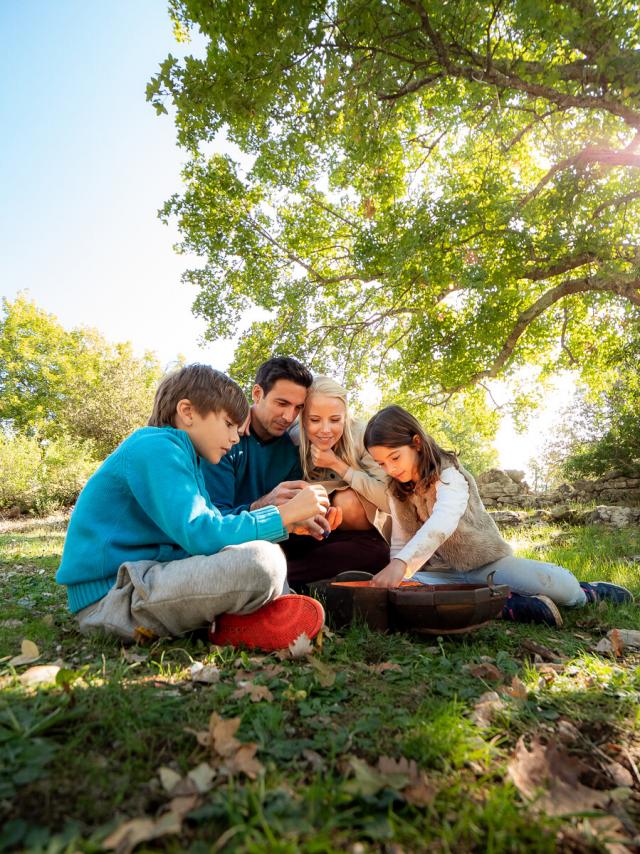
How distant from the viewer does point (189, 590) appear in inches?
88.9

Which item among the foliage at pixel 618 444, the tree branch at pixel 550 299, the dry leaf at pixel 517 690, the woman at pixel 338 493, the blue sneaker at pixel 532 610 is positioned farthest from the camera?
the foliage at pixel 618 444

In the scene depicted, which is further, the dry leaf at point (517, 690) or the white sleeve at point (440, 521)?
the white sleeve at point (440, 521)

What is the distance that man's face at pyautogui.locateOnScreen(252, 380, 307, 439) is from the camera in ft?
12.6

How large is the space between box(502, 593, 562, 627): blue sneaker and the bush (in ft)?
53.6

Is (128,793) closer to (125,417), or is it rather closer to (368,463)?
(368,463)

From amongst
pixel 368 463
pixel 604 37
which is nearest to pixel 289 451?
pixel 368 463

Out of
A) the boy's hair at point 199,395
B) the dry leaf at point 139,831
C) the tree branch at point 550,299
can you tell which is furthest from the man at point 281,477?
the tree branch at point 550,299

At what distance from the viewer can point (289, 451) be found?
423 cm

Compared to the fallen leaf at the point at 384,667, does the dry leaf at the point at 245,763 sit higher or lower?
higher

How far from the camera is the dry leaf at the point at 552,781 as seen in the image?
1218 millimetres

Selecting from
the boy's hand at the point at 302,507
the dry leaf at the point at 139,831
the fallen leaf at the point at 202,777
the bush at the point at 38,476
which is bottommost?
the bush at the point at 38,476

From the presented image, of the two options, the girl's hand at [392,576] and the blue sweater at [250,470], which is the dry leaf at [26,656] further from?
the girl's hand at [392,576]

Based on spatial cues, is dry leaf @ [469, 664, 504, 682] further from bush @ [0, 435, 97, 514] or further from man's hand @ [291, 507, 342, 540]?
bush @ [0, 435, 97, 514]

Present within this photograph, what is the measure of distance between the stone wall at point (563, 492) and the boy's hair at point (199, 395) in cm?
1176
